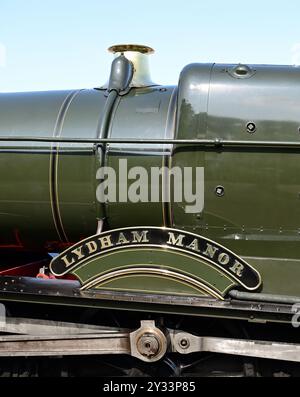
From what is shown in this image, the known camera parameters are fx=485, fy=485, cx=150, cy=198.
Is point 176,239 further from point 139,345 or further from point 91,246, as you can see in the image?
point 139,345

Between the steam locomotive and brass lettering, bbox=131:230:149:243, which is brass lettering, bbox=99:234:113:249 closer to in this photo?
the steam locomotive

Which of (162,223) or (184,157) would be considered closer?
(184,157)

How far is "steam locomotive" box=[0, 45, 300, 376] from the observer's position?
3.17 metres

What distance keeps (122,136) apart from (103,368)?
1.78 m

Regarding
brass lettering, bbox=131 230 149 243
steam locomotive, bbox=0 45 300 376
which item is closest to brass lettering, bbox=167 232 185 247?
steam locomotive, bbox=0 45 300 376

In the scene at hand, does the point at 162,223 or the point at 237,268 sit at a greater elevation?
the point at 162,223

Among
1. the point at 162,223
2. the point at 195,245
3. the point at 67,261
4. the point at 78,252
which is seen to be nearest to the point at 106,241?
the point at 78,252

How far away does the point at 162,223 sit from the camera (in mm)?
3520

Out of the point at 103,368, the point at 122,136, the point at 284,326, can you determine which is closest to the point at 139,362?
the point at 103,368

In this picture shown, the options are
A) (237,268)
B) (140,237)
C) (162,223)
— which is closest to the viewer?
(237,268)

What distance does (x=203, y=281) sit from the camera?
10.3 feet

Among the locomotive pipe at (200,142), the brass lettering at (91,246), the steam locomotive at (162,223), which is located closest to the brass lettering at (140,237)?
the steam locomotive at (162,223)

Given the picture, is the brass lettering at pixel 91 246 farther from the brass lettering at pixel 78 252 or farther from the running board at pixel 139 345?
the running board at pixel 139 345

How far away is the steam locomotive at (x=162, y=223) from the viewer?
10.4 feet
